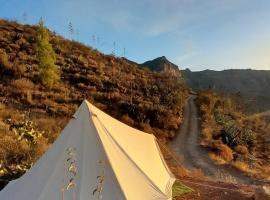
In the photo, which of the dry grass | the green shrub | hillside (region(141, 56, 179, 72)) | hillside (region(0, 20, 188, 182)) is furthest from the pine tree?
hillside (region(141, 56, 179, 72))

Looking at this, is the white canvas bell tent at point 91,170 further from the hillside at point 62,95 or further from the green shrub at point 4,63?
the green shrub at point 4,63

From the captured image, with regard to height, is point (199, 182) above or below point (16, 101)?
below

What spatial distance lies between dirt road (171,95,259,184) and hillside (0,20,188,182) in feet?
3.47

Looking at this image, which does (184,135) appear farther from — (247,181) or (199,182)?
(199,182)

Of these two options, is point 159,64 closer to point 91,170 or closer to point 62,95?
point 62,95

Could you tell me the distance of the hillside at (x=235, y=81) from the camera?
3920 inches

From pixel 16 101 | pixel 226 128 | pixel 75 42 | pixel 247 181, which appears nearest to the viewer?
pixel 247 181

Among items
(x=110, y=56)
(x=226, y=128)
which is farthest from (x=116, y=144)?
(x=110, y=56)

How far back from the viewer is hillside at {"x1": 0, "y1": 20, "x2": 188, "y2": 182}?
1714 cm

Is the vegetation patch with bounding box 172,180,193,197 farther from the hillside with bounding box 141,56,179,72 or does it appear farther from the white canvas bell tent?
the hillside with bounding box 141,56,179,72

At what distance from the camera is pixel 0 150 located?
1430 cm

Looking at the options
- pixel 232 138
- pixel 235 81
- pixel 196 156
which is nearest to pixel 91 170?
pixel 196 156

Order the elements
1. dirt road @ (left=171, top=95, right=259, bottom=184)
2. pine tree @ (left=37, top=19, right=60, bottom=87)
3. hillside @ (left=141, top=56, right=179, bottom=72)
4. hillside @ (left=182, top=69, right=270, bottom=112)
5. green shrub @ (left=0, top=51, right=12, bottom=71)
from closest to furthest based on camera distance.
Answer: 1. dirt road @ (left=171, top=95, right=259, bottom=184)
2. pine tree @ (left=37, top=19, right=60, bottom=87)
3. green shrub @ (left=0, top=51, right=12, bottom=71)
4. hillside @ (left=141, top=56, right=179, bottom=72)
5. hillside @ (left=182, top=69, right=270, bottom=112)

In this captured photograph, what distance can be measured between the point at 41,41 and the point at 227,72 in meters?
91.6
